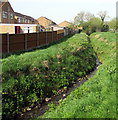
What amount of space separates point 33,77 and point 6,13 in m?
32.7

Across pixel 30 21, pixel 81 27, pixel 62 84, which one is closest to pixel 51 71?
pixel 62 84

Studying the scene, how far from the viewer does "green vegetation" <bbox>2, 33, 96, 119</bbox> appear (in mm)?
9480

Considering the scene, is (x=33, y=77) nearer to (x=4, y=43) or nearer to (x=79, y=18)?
(x=4, y=43)

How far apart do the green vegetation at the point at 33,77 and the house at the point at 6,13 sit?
26.1m

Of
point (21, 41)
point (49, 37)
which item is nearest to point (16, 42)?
point (21, 41)

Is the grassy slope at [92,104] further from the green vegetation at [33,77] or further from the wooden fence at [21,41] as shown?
the wooden fence at [21,41]

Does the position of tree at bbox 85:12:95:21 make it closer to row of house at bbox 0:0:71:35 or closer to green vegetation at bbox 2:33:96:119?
row of house at bbox 0:0:71:35

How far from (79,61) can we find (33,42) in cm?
550

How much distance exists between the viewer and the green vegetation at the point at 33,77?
31.1 ft

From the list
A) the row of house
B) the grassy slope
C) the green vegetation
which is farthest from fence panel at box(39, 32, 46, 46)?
the grassy slope

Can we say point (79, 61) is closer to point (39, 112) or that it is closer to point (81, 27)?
point (39, 112)

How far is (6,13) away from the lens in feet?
133

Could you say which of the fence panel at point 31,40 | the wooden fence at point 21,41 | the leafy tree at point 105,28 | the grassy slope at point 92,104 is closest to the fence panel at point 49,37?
the wooden fence at point 21,41

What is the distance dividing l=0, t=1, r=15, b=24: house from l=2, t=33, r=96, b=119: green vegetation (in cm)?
2615
